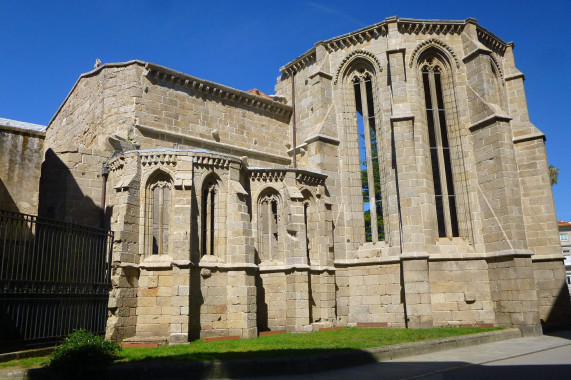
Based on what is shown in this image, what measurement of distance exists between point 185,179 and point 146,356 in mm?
5839

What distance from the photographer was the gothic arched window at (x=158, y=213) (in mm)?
13992

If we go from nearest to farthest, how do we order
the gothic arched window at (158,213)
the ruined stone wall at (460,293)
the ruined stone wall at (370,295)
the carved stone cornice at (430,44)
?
the gothic arched window at (158,213)
the ruined stone wall at (460,293)
the ruined stone wall at (370,295)
the carved stone cornice at (430,44)

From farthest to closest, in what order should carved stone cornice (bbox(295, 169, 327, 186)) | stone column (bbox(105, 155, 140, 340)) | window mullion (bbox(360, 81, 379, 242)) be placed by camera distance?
window mullion (bbox(360, 81, 379, 242)) → carved stone cornice (bbox(295, 169, 327, 186)) → stone column (bbox(105, 155, 140, 340))

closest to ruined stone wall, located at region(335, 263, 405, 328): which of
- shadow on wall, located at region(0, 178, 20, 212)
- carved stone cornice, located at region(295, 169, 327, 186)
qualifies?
carved stone cornice, located at region(295, 169, 327, 186)

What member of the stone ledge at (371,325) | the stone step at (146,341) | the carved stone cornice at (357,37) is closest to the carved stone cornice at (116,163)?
the stone step at (146,341)

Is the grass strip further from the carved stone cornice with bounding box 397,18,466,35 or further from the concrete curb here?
the carved stone cornice with bounding box 397,18,466,35

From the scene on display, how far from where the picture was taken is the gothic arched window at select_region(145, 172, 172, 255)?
13992 mm

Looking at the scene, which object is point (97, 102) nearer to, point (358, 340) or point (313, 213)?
point (313, 213)

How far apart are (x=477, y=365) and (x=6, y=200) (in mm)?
12966

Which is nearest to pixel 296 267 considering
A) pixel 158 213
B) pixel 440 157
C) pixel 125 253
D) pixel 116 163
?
pixel 158 213

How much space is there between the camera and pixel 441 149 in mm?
18219

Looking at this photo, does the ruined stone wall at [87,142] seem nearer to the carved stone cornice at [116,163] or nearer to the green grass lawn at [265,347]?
the carved stone cornice at [116,163]

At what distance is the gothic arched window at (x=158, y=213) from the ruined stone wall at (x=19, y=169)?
3192mm

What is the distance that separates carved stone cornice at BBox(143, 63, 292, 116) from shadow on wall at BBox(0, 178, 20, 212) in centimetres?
692
